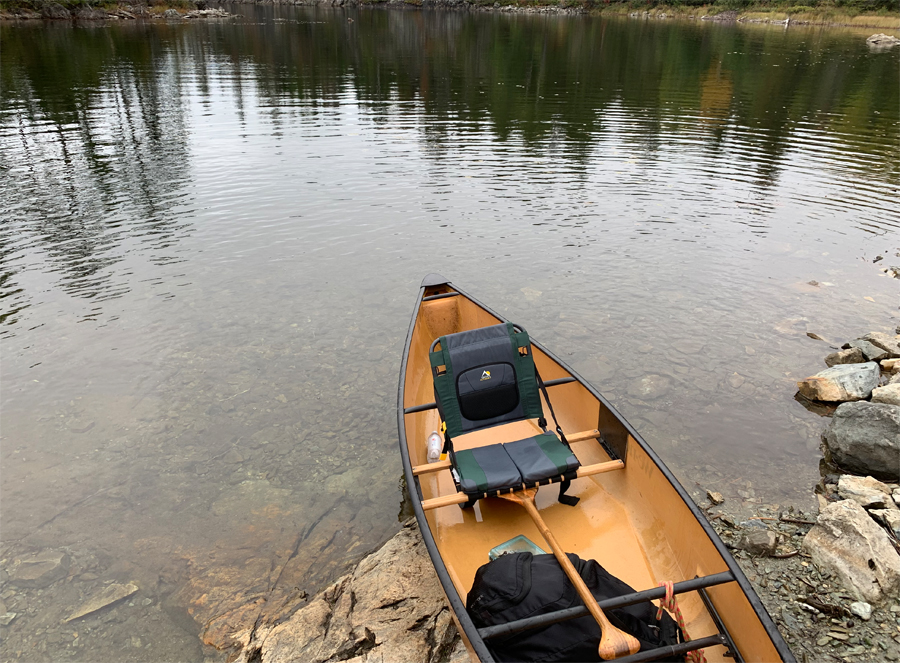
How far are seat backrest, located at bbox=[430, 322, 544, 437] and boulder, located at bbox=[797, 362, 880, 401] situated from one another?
181 inches

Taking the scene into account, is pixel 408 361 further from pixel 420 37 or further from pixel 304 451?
pixel 420 37

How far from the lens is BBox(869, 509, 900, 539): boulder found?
5141 millimetres

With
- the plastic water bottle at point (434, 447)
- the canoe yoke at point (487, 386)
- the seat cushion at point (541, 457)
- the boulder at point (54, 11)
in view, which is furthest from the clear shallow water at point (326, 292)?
the boulder at point (54, 11)

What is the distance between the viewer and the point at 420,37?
67.0m

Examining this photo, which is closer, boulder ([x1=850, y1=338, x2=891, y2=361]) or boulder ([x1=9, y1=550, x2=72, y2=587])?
boulder ([x1=9, y1=550, x2=72, y2=587])

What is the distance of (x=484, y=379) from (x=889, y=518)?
4.08m

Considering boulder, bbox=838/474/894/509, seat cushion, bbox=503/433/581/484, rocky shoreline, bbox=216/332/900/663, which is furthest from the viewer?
boulder, bbox=838/474/894/509

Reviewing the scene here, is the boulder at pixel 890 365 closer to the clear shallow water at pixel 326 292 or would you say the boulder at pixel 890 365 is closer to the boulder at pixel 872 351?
the boulder at pixel 872 351

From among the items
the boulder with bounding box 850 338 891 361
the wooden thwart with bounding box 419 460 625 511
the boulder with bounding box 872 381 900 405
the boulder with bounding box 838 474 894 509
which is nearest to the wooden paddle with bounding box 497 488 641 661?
the wooden thwart with bounding box 419 460 625 511

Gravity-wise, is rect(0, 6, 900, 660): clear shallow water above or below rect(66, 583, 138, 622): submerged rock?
above

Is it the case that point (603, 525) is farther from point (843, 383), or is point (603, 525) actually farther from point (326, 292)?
point (326, 292)

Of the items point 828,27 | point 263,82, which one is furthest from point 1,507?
point 828,27

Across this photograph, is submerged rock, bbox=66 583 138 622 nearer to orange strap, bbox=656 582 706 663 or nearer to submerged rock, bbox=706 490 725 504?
orange strap, bbox=656 582 706 663

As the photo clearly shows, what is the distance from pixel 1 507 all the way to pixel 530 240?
37.5 ft
